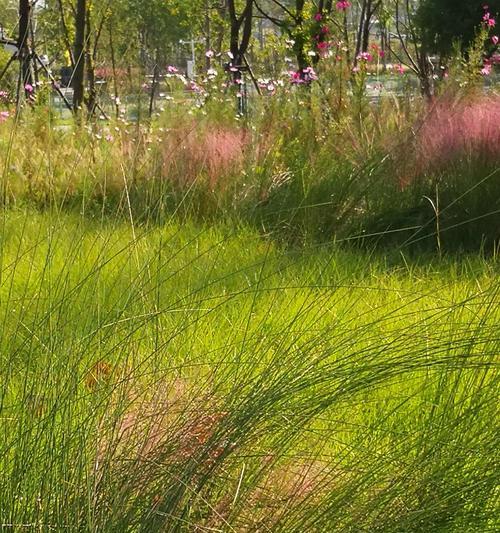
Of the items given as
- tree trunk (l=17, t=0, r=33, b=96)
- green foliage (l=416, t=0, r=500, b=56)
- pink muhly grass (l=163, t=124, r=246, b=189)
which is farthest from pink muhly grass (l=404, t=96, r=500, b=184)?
green foliage (l=416, t=0, r=500, b=56)

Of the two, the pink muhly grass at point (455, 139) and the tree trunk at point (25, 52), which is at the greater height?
the tree trunk at point (25, 52)

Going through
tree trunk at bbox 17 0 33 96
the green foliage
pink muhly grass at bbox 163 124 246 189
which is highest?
the green foliage

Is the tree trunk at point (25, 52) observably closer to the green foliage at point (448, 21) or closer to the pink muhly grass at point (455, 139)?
the pink muhly grass at point (455, 139)

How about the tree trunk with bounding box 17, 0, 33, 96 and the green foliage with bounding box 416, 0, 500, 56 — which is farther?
the green foliage with bounding box 416, 0, 500, 56

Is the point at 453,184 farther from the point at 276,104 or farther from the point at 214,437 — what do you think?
the point at 214,437

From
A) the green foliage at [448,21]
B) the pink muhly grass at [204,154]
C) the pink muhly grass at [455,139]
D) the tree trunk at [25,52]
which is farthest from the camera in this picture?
the green foliage at [448,21]

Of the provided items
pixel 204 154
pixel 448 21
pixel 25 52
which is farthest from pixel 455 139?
pixel 448 21

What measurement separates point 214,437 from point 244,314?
1.31 m

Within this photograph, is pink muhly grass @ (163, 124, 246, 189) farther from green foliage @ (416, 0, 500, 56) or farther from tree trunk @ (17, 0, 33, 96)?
green foliage @ (416, 0, 500, 56)

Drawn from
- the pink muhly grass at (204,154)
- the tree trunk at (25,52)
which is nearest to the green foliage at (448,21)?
the tree trunk at (25,52)

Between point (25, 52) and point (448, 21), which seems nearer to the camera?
point (25, 52)

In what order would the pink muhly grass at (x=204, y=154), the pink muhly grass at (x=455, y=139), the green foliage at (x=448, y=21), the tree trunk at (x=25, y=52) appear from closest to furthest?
the tree trunk at (x=25, y=52), the pink muhly grass at (x=455, y=139), the pink muhly grass at (x=204, y=154), the green foliage at (x=448, y=21)

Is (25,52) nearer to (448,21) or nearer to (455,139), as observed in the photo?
(455,139)

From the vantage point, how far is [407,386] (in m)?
2.26
